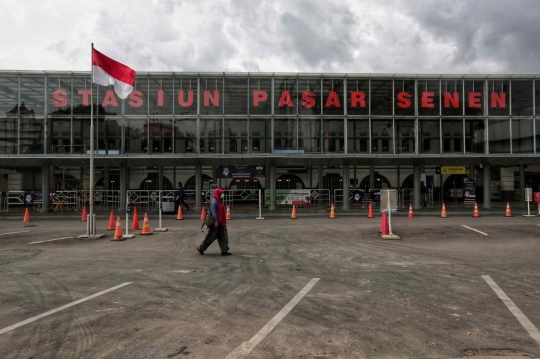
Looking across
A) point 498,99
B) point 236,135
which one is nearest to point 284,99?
point 236,135

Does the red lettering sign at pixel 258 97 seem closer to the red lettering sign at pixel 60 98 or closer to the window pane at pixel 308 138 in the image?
the window pane at pixel 308 138

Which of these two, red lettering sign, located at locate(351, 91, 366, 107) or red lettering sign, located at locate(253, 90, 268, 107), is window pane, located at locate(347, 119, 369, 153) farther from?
red lettering sign, located at locate(253, 90, 268, 107)

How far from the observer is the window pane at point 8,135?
24.4m

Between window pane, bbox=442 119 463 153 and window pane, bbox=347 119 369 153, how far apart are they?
216 inches

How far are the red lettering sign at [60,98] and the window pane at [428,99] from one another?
80.3ft

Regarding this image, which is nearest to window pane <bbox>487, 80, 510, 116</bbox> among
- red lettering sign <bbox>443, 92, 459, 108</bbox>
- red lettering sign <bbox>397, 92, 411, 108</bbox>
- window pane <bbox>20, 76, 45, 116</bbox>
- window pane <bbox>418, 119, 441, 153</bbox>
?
red lettering sign <bbox>443, 92, 459, 108</bbox>

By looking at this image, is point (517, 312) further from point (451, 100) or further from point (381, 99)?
point (451, 100)

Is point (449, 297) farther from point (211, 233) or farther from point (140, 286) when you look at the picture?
point (211, 233)

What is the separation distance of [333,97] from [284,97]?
343cm

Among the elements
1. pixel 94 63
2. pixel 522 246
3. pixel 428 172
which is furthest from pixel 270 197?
pixel 428 172

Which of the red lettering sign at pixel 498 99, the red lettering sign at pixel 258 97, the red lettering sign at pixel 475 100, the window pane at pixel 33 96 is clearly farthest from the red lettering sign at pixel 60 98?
the red lettering sign at pixel 498 99

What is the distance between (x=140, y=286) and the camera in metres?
6.59

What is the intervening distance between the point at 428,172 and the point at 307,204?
56.9 feet

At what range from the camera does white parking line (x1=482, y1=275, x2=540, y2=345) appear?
174 inches
